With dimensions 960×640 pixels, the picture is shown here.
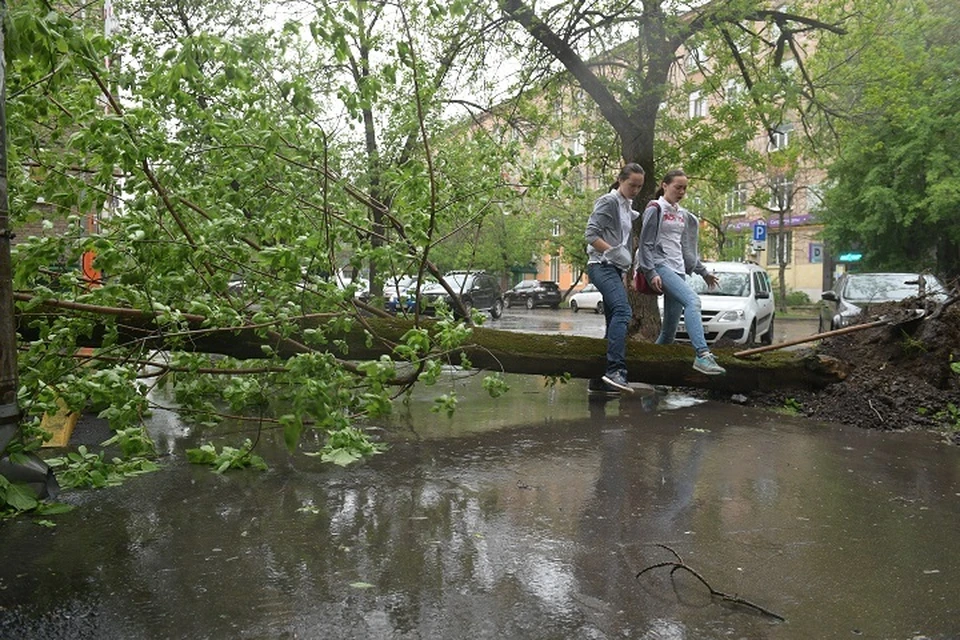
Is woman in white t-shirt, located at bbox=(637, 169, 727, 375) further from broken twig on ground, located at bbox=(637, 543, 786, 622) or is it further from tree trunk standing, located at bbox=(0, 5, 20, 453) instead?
tree trunk standing, located at bbox=(0, 5, 20, 453)

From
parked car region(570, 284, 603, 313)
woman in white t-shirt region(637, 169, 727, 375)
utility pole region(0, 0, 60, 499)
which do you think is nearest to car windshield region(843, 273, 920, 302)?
woman in white t-shirt region(637, 169, 727, 375)

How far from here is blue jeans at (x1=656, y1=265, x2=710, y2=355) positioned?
23.0 ft

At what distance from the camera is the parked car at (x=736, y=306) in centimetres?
1395

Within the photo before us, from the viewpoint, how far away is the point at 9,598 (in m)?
2.89

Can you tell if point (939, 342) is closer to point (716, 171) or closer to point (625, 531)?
point (625, 531)

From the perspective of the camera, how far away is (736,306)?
14156 millimetres

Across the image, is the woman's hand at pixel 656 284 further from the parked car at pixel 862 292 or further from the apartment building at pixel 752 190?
the parked car at pixel 862 292

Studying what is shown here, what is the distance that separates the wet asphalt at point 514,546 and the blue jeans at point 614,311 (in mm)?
1453

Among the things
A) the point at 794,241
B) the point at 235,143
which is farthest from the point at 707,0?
the point at 794,241

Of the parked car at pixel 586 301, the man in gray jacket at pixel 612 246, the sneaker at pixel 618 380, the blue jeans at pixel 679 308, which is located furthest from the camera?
the parked car at pixel 586 301

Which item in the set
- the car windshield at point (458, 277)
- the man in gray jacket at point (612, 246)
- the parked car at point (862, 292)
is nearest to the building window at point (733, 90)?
the parked car at point (862, 292)

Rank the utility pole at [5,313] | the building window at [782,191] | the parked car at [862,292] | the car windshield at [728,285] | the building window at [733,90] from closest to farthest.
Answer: the utility pole at [5,313] → the building window at [733,90] → the parked car at [862,292] → the car windshield at [728,285] → the building window at [782,191]

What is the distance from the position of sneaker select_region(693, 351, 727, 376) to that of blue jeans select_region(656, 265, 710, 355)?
0.06 metres

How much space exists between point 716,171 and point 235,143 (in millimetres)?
10326
